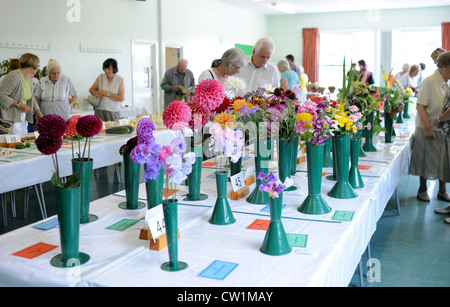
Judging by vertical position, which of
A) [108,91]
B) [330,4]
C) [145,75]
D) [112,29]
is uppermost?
[330,4]

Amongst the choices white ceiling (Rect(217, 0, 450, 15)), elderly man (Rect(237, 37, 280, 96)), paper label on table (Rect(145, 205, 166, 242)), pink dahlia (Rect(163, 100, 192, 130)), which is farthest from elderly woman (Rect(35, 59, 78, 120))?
white ceiling (Rect(217, 0, 450, 15))

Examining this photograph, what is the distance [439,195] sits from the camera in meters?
4.47

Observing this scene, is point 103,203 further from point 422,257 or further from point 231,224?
point 422,257

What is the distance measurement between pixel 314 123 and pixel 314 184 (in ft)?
0.85

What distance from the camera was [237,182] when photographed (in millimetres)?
2123

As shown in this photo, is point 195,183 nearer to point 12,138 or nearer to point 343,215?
point 343,215

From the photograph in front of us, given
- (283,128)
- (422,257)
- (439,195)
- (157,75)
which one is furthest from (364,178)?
(157,75)

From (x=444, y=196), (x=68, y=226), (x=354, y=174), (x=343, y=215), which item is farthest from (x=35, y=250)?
(x=444, y=196)

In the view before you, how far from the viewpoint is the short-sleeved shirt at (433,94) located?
156 inches

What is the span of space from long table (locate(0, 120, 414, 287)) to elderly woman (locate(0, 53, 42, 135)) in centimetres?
321

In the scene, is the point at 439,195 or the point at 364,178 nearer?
the point at 364,178

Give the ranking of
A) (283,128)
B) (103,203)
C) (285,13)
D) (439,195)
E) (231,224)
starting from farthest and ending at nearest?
1. (285,13)
2. (439,195)
3. (283,128)
4. (103,203)
5. (231,224)
